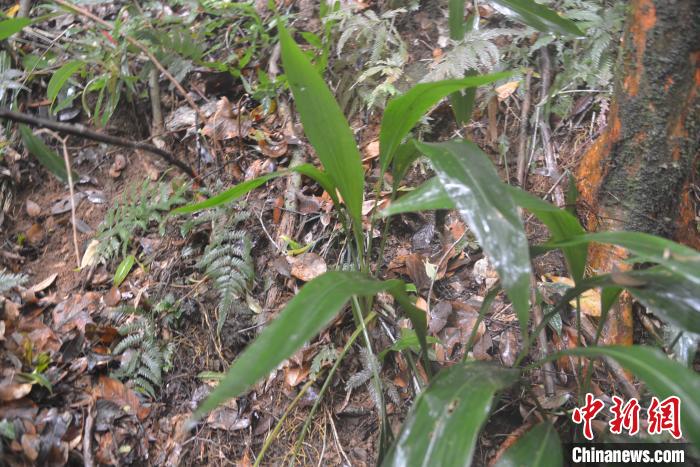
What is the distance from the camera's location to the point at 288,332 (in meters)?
0.80

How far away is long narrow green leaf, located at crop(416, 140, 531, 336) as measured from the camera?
0.83 meters

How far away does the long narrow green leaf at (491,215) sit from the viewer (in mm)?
832

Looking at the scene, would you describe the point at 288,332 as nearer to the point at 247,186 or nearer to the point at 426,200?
the point at 426,200

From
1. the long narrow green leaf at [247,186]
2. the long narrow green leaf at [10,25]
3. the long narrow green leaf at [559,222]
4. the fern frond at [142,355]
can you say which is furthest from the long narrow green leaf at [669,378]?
the long narrow green leaf at [10,25]

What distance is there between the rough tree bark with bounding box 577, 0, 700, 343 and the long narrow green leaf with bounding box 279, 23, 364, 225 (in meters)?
0.82

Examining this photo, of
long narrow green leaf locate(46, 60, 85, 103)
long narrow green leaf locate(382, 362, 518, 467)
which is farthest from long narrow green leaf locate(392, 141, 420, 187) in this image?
long narrow green leaf locate(46, 60, 85, 103)

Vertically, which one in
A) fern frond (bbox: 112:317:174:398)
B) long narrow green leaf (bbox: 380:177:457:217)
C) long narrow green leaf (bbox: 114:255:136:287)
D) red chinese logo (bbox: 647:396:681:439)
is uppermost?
long narrow green leaf (bbox: 380:177:457:217)

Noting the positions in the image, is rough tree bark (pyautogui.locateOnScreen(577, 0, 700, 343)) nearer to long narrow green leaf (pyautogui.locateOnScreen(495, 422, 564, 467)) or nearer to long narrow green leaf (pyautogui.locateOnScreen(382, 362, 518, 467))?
long narrow green leaf (pyautogui.locateOnScreen(495, 422, 564, 467))

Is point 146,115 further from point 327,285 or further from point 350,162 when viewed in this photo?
point 327,285

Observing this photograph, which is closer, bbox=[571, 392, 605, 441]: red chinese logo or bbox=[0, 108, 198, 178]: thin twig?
bbox=[571, 392, 605, 441]: red chinese logo

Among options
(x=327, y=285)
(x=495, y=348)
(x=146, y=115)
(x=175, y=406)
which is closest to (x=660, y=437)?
(x=495, y=348)

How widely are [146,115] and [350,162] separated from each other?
177 cm

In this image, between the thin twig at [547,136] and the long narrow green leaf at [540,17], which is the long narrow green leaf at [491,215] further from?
the thin twig at [547,136]

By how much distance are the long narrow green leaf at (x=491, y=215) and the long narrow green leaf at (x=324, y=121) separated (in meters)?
0.37
